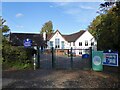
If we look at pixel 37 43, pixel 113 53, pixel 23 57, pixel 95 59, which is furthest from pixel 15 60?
pixel 37 43

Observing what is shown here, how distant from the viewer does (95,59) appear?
20.1 meters

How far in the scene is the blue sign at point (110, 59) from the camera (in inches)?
720

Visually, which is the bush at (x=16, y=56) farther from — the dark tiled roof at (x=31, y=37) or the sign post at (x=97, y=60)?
the dark tiled roof at (x=31, y=37)

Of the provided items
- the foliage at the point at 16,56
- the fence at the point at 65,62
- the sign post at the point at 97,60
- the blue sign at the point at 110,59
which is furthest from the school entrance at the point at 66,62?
the blue sign at the point at 110,59

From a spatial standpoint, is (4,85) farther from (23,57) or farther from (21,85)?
(23,57)

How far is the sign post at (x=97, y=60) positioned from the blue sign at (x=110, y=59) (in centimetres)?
30

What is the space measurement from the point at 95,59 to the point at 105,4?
6.61 meters

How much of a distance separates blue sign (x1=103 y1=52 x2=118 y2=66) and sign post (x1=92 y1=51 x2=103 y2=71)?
30 centimetres

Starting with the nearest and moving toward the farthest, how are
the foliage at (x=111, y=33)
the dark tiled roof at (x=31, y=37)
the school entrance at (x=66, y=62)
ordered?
the foliage at (x=111, y=33)
the school entrance at (x=66, y=62)
the dark tiled roof at (x=31, y=37)

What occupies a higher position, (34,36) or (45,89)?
(34,36)

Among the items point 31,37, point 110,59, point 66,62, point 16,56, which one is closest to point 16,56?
point 16,56

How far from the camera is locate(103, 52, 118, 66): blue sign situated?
60.0ft

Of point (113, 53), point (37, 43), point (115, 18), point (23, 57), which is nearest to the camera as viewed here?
point (113, 53)

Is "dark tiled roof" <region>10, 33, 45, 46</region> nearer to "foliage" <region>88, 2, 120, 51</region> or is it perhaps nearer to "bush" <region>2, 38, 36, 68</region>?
"bush" <region>2, 38, 36, 68</region>
